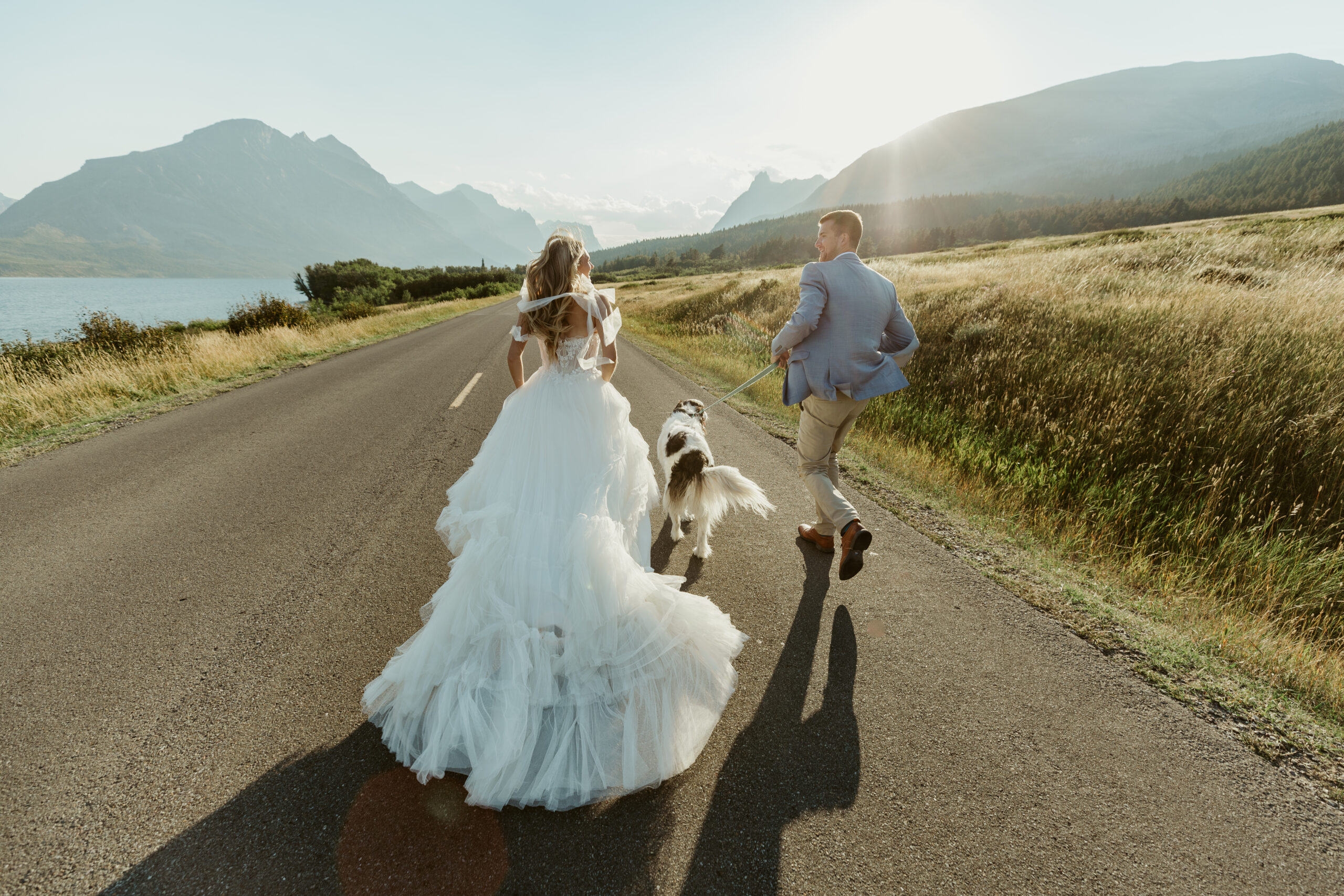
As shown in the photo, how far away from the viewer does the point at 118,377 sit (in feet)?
31.0

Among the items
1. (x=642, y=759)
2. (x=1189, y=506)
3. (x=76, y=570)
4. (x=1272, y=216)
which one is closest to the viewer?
(x=642, y=759)

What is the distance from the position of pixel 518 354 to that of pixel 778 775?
3001mm

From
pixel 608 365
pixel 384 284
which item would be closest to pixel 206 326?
pixel 608 365

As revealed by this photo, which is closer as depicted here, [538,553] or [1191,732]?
[1191,732]

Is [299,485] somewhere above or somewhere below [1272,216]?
below

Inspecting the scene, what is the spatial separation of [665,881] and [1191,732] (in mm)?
2718

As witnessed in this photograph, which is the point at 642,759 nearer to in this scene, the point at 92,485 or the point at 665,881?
the point at 665,881

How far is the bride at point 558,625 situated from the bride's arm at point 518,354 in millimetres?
34

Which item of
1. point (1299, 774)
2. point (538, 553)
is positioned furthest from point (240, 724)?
point (1299, 774)

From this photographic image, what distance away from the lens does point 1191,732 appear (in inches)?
101

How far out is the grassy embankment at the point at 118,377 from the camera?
750cm

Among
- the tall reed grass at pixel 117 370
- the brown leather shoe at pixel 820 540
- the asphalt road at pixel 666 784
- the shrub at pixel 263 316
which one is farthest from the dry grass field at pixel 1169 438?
the shrub at pixel 263 316

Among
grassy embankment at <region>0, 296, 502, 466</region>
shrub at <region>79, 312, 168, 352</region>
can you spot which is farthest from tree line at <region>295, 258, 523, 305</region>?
shrub at <region>79, 312, 168, 352</region>

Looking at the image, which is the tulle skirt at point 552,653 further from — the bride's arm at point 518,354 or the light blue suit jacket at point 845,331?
the light blue suit jacket at point 845,331
